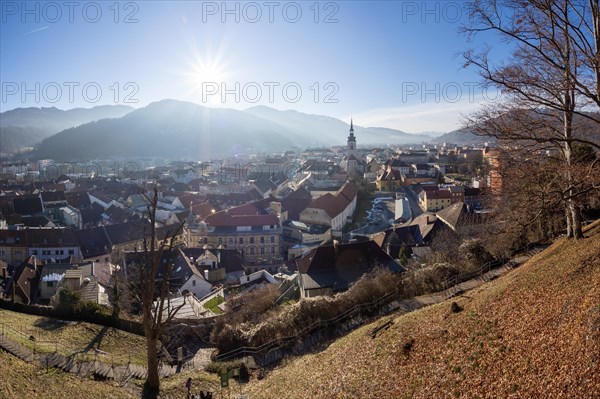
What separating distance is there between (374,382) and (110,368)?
29.7 ft

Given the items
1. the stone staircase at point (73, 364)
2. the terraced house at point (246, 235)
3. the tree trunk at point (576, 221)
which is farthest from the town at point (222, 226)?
the stone staircase at point (73, 364)

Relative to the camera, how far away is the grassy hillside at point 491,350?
304 inches

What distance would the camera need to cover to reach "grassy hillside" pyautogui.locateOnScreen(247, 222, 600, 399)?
304 inches

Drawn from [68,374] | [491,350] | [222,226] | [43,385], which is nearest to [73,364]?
[68,374]

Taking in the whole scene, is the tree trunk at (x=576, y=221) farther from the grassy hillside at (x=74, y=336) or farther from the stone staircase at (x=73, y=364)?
the grassy hillside at (x=74, y=336)

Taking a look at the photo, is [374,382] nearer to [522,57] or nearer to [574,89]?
[574,89]

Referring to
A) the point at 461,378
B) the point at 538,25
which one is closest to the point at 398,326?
the point at 461,378

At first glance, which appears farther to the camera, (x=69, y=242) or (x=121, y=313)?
(x=69, y=242)

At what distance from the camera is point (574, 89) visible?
982cm

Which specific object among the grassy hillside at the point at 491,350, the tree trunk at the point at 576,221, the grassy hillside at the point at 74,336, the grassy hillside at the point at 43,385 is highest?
the tree trunk at the point at 576,221

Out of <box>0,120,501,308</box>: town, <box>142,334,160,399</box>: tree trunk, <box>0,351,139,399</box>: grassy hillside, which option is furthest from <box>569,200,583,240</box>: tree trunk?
<box>0,351,139,399</box>: grassy hillside

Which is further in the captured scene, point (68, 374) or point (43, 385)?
point (68, 374)

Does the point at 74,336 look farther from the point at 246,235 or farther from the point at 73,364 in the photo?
the point at 246,235

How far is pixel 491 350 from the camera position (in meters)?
9.27
